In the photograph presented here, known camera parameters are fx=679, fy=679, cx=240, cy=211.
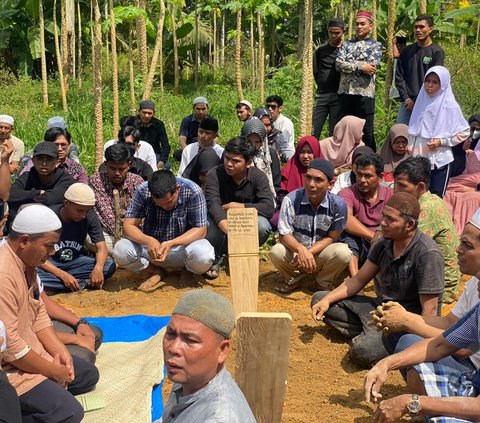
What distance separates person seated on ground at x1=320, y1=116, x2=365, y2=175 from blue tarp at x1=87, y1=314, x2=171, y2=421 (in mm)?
3275

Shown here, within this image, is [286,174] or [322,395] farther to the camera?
[286,174]

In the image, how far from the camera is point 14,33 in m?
18.7

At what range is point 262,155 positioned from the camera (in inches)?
303

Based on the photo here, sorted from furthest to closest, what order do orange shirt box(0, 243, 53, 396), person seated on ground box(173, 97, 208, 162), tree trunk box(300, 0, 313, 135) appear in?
person seated on ground box(173, 97, 208, 162)
tree trunk box(300, 0, 313, 135)
orange shirt box(0, 243, 53, 396)

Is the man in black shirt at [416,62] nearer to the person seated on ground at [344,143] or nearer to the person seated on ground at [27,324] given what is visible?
the person seated on ground at [344,143]

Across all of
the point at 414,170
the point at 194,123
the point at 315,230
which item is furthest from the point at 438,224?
the point at 194,123

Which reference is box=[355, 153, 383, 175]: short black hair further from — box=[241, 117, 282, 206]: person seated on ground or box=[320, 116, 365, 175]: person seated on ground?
box=[320, 116, 365, 175]: person seated on ground

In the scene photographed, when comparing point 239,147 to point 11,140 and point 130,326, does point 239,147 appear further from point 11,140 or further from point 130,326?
point 11,140

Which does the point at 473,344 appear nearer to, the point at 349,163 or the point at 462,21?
the point at 349,163

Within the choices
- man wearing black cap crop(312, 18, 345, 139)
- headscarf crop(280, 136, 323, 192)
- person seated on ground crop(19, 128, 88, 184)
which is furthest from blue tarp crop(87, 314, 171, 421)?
man wearing black cap crop(312, 18, 345, 139)

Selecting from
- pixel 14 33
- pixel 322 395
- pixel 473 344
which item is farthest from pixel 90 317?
pixel 14 33

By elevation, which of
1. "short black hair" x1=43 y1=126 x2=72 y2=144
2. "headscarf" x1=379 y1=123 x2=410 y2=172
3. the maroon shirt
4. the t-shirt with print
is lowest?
the t-shirt with print

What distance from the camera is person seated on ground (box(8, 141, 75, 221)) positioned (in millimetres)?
6719

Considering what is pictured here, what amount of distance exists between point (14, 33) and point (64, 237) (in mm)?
14112
